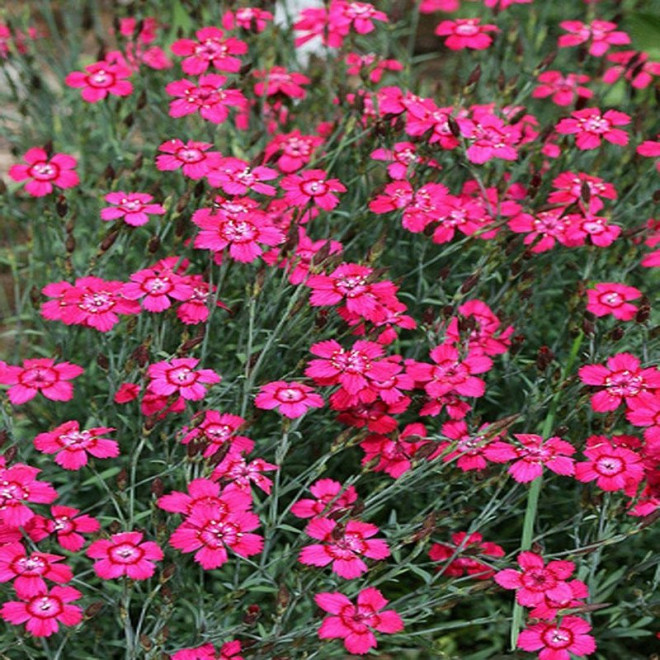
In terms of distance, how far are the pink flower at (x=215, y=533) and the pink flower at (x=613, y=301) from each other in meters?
1.19

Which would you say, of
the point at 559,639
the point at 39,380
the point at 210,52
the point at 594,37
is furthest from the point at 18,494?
the point at 594,37

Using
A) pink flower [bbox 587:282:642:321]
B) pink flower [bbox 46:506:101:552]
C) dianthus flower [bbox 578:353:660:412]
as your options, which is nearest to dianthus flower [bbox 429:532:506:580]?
dianthus flower [bbox 578:353:660:412]

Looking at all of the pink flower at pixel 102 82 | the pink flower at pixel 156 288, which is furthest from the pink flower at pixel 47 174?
the pink flower at pixel 156 288

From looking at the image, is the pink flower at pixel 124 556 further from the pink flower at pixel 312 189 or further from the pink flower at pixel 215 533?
the pink flower at pixel 312 189

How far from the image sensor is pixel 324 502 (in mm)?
2646

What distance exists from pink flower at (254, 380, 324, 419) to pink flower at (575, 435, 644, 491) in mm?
666

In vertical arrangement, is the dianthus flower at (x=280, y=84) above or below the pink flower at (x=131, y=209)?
below

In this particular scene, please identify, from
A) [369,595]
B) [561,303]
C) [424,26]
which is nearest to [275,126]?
[561,303]

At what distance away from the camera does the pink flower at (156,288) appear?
2680 mm

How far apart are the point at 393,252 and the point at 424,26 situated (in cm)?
415

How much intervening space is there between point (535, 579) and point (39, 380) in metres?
1.33

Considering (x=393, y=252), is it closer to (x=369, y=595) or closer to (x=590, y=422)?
(x=590, y=422)

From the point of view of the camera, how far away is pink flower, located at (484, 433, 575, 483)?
100 inches

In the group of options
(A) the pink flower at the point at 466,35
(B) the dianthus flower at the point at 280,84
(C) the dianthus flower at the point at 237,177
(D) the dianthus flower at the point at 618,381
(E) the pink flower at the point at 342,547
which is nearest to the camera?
(E) the pink flower at the point at 342,547
